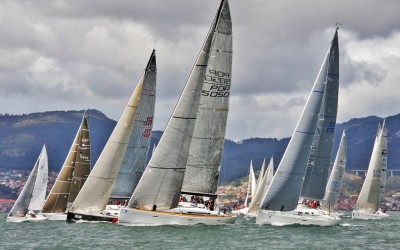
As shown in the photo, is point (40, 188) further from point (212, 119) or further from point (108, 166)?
point (212, 119)

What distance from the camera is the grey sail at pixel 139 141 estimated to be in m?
59.4

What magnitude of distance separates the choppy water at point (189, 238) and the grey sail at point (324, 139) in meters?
7.07

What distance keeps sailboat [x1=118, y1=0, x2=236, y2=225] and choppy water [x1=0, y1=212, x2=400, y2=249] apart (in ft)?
3.90

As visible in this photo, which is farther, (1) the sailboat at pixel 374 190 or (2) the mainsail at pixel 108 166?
(1) the sailboat at pixel 374 190

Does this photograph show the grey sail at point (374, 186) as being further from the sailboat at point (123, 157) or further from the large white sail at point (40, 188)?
the sailboat at point (123, 157)

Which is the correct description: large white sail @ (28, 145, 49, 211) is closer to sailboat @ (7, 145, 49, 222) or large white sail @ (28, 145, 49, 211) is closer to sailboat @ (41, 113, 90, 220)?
sailboat @ (7, 145, 49, 222)

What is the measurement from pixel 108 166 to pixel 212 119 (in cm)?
959

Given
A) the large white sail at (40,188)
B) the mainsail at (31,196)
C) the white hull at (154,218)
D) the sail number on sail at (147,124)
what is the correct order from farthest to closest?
1. the large white sail at (40,188)
2. the mainsail at (31,196)
3. the sail number on sail at (147,124)
4. the white hull at (154,218)

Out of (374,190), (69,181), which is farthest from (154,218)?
(374,190)

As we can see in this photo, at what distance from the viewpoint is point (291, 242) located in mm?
45156

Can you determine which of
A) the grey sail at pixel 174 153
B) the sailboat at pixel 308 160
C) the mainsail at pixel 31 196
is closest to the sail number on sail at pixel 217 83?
the grey sail at pixel 174 153

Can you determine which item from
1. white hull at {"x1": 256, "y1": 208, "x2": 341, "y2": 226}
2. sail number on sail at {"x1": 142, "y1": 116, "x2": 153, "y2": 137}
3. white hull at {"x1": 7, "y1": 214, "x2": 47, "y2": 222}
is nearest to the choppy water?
white hull at {"x1": 256, "y1": 208, "x2": 341, "y2": 226}

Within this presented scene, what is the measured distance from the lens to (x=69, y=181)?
7038cm

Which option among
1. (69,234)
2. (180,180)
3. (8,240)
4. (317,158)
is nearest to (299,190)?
(317,158)
